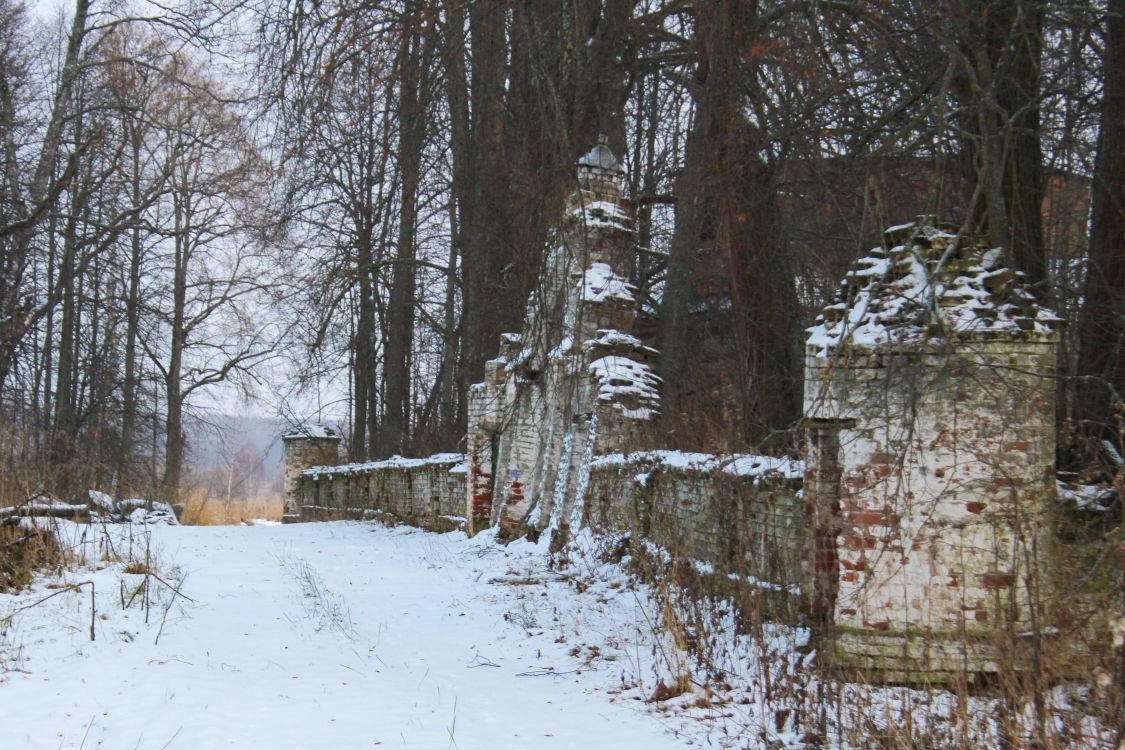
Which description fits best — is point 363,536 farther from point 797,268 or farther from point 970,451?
point 970,451

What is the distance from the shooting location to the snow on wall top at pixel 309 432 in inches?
1032

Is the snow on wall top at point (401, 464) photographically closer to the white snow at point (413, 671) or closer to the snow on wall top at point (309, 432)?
the snow on wall top at point (309, 432)

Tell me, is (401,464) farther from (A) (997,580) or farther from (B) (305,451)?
(A) (997,580)

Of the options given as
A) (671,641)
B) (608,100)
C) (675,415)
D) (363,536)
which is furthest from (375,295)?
(671,641)

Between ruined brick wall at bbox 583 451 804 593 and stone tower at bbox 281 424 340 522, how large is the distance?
16592 millimetres

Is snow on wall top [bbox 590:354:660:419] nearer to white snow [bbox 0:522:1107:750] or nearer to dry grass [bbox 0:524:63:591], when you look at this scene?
white snow [bbox 0:522:1107:750]

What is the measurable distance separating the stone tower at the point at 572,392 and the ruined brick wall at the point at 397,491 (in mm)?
1942

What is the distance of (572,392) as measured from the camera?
12.3 m

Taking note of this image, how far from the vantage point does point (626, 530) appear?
10133 mm

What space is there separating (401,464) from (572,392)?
26.4ft

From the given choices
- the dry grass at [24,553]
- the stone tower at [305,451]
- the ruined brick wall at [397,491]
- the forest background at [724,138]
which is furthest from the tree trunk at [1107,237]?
the stone tower at [305,451]

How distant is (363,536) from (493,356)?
4.17 meters

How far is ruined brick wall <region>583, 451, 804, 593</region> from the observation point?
6.87 m

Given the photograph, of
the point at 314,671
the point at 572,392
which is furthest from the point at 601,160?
the point at 314,671
